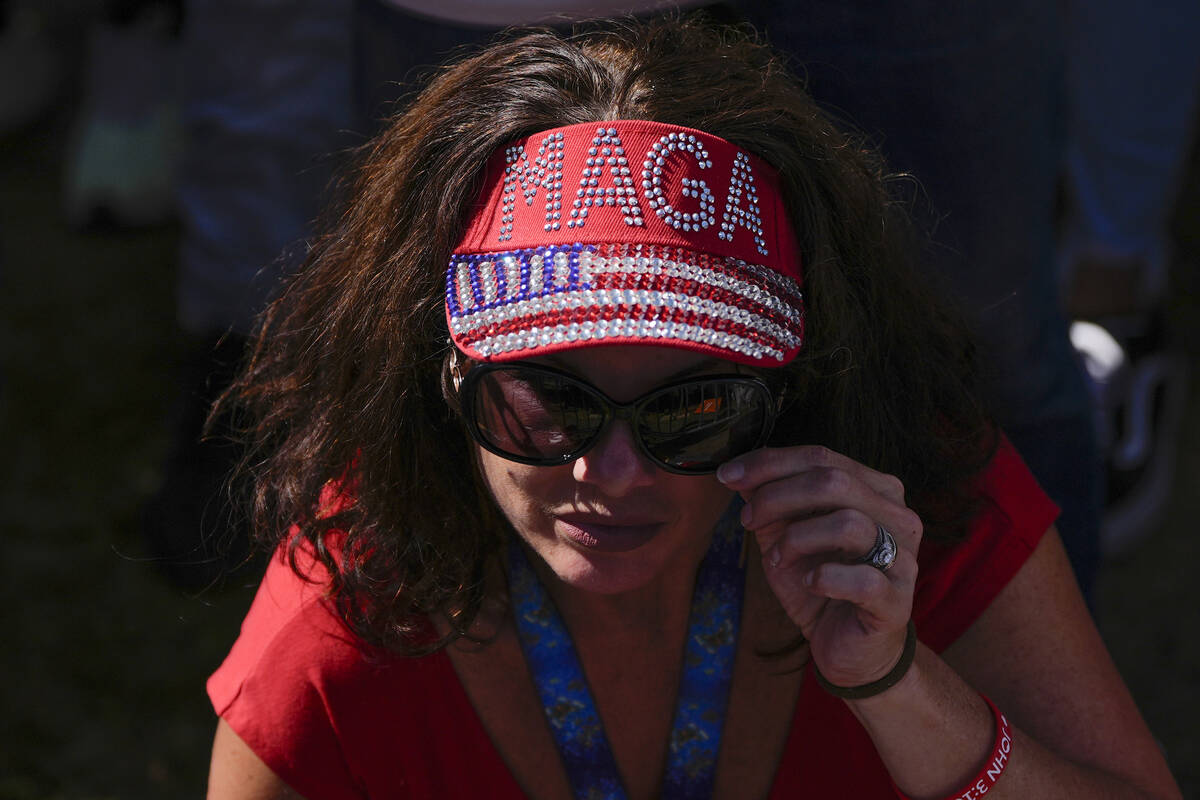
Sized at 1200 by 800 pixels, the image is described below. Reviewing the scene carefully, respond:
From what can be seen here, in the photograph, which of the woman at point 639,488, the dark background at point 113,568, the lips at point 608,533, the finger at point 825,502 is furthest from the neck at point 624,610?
the dark background at point 113,568

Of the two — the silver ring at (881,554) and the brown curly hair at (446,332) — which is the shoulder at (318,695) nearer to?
the brown curly hair at (446,332)

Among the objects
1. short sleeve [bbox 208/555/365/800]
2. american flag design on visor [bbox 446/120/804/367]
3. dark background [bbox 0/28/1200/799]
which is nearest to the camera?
american flag design on visor [bbox 446/120/804/367]

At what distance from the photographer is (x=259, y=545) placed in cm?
196

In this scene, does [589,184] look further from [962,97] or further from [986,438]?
[962,97]

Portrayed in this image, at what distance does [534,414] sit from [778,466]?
11.3 inches

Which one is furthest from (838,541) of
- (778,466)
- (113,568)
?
(113,568)

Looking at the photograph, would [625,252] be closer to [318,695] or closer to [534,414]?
[534,414]

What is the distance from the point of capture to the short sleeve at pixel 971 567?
1.78m

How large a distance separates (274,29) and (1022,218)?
192cm

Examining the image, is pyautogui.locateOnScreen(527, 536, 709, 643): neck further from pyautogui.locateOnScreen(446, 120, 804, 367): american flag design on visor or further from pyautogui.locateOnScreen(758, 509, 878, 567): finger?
pyautogui.locateOnScreen(446, 120, 804, 367): american flag design on visor

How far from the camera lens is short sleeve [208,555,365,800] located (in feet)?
5.71

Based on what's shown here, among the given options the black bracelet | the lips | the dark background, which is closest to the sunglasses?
the lips

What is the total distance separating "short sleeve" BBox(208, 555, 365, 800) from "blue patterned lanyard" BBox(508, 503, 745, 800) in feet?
0.84

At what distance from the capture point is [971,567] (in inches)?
70.6
